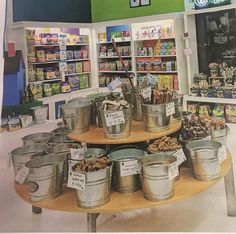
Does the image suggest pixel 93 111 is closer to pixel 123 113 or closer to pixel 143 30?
pixel 123 113

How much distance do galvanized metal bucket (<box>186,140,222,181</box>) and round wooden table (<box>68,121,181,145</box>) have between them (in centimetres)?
16

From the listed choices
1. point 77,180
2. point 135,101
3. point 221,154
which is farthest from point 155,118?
point 77,180

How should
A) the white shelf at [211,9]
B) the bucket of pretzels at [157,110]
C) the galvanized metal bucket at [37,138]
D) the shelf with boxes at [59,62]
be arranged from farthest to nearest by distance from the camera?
1. the white shelf at [211,9]
2. the shelf with boxes at [59,62]
3. the galvanized metal bucket at [37,138]
4. the bucket of pretzels at [157,110]

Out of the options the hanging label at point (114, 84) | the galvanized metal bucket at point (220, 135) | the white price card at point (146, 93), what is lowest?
the galvanized metal bucket at point (220, 135)

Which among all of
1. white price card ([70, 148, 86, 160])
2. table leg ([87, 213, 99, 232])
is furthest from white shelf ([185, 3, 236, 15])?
table leg ([87, 213, 99, 232])

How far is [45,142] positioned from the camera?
74.2 inches

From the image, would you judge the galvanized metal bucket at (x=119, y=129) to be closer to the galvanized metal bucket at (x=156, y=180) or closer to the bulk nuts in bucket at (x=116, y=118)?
the bulk nuts in bucket at (x=116, y=118)

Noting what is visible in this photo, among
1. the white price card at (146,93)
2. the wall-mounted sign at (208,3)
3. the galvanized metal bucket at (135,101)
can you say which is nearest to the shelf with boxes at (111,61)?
the galvanized metal bucket at (135,101)

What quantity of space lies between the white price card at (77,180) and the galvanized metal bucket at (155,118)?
47cm

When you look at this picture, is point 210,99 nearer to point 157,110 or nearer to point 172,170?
point 157,110

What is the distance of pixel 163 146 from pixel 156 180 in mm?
281

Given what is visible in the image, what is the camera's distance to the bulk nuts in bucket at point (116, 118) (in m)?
1.51

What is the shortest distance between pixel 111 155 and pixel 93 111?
0.30m

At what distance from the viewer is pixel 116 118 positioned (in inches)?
59.7
